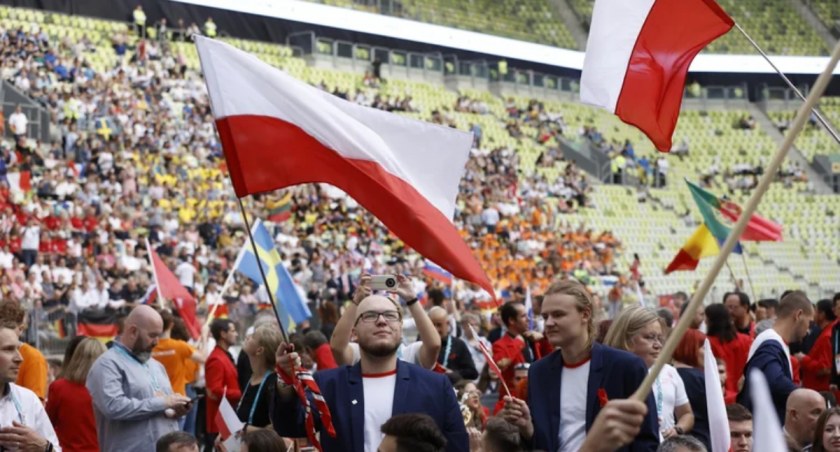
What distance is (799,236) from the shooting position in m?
40.3

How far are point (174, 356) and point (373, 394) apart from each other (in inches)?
194

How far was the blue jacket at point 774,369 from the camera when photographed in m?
7.45

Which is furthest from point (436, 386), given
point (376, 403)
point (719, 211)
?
point (719, 211)

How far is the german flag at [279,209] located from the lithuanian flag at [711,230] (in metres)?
9.78

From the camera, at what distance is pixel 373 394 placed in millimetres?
5668

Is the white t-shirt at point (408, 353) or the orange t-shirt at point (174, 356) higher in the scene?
the white t-shirt at point (408, 353)

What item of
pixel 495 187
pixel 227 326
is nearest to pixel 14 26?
pixel 495 187

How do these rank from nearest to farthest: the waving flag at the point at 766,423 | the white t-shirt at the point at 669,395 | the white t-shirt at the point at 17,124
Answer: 1. the waving flag at the point at 766,423
2. the white t-shirt at the point at 669,395
3. the white t-shirt at the point at 17,124

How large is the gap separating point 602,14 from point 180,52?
77.0 ft

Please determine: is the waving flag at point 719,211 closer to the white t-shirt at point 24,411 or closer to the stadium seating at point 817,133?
the white t-shirt at point 24,411

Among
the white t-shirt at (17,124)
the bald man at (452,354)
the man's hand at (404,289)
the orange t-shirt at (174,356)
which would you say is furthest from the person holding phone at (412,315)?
the white t-shirt at (17,124)

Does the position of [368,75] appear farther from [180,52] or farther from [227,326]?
[227,326]

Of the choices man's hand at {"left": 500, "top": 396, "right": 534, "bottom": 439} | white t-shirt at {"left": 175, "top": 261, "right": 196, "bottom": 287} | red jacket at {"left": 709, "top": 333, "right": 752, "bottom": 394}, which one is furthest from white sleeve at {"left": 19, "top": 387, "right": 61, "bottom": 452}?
white t-shirt at {"left": 175, "top": 261, "right": 196, "bottom": 287}

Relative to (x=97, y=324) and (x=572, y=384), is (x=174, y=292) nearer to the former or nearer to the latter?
(x=97, y=324)
